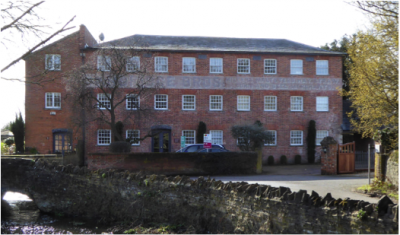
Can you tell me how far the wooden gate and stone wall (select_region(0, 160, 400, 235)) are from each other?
35.1 feet

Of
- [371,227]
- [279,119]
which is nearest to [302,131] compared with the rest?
[279,119]

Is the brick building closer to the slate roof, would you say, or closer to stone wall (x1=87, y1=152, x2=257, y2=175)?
the slate roof

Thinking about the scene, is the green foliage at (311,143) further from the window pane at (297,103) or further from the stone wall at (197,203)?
the stone wall at (197,203)

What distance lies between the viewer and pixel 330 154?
1916 centimetres

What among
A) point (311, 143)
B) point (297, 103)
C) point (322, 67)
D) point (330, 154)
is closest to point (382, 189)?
point (330, 154)

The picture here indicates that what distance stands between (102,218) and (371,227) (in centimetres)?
932

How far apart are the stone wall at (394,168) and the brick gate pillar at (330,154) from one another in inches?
237

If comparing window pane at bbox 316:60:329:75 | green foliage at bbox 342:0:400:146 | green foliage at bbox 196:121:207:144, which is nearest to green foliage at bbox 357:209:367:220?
green foliage at bbox 342:0:400:146

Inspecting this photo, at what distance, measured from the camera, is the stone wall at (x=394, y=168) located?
1225 cm

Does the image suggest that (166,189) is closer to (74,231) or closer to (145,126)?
(74,231)

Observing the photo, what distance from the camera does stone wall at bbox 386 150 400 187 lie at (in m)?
12.2

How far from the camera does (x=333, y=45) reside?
149 ft

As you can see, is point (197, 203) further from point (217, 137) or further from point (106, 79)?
point (217, 137)

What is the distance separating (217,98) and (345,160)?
12800 millimetres
